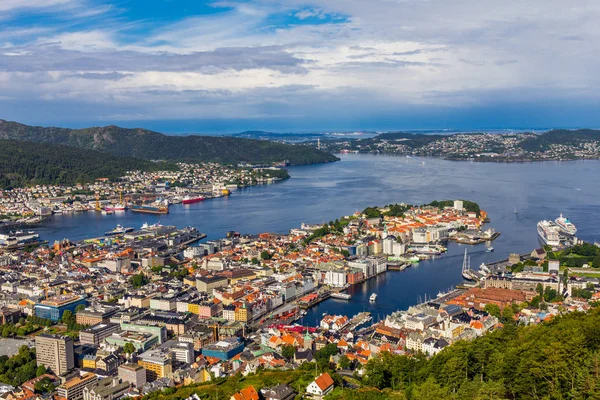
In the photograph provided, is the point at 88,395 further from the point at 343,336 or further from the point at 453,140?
the point at 453,140

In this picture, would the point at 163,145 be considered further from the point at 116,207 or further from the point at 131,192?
the point at 116,207

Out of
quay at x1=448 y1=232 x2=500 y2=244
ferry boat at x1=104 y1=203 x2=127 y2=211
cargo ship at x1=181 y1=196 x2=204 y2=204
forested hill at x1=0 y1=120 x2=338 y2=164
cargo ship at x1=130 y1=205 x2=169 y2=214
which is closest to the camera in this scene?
quay at x1=448 y1=232 x2=500 y2=244

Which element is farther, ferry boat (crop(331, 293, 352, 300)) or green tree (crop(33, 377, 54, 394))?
ferry boat (crop(331, 293, 352, 300))

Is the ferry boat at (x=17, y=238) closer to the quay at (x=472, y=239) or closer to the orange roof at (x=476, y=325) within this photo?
the quay at (x=472, y=239)

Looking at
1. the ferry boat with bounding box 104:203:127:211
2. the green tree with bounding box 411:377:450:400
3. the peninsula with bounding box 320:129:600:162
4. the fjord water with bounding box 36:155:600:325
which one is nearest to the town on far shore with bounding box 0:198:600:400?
the fjord water with bounding box 36:155:600:325

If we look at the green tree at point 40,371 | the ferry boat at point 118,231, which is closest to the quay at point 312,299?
the green tree at point 40,371

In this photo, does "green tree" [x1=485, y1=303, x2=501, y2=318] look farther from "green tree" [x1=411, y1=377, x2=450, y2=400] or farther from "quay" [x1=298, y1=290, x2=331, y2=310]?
"green tree" [x1=411, y1=377, x2=450, y2=400]

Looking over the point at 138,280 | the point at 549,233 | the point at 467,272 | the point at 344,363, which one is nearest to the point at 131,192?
the point at 138,280

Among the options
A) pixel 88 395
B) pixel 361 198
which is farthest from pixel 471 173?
pixel 88 395
